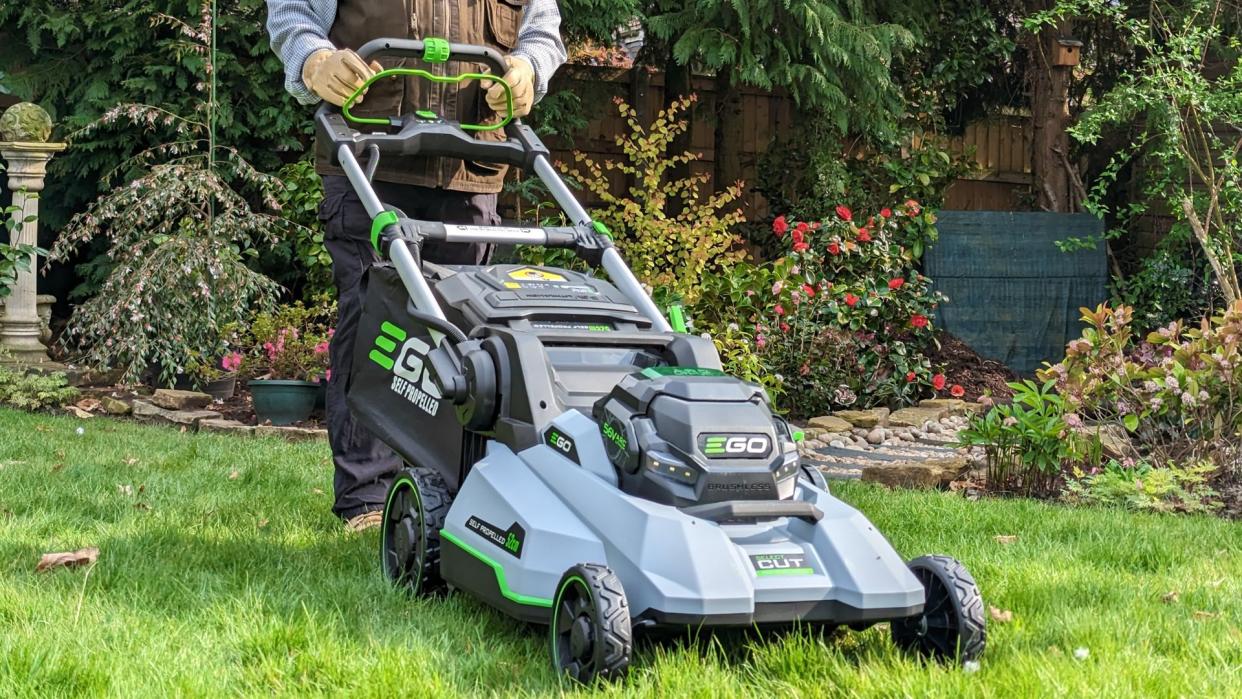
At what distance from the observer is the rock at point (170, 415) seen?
660 cm

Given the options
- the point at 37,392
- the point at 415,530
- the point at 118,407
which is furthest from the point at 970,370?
the point at 415,530

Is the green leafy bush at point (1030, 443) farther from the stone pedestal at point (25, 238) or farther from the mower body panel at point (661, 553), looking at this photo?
the stone pedestal at point (25, 238)

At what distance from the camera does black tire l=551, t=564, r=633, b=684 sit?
2398mm

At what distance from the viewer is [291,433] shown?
633cm

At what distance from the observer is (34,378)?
7000 mm

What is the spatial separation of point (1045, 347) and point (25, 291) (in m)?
6.19

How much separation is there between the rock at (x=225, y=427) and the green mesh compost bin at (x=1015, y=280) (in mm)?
4521

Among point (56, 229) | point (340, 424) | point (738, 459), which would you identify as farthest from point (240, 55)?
point (738, 459)

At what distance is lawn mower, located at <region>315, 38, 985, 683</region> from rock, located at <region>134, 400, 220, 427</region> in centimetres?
338

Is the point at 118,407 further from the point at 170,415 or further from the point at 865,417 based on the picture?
the point at 865,417

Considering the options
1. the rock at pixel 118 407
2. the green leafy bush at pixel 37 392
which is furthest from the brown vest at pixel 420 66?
the green leafy bush at pixel 37 392

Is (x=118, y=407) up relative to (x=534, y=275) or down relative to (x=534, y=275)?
down

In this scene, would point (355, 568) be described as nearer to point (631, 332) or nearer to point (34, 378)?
point (631, 332)

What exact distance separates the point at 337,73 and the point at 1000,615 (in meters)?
2.06
